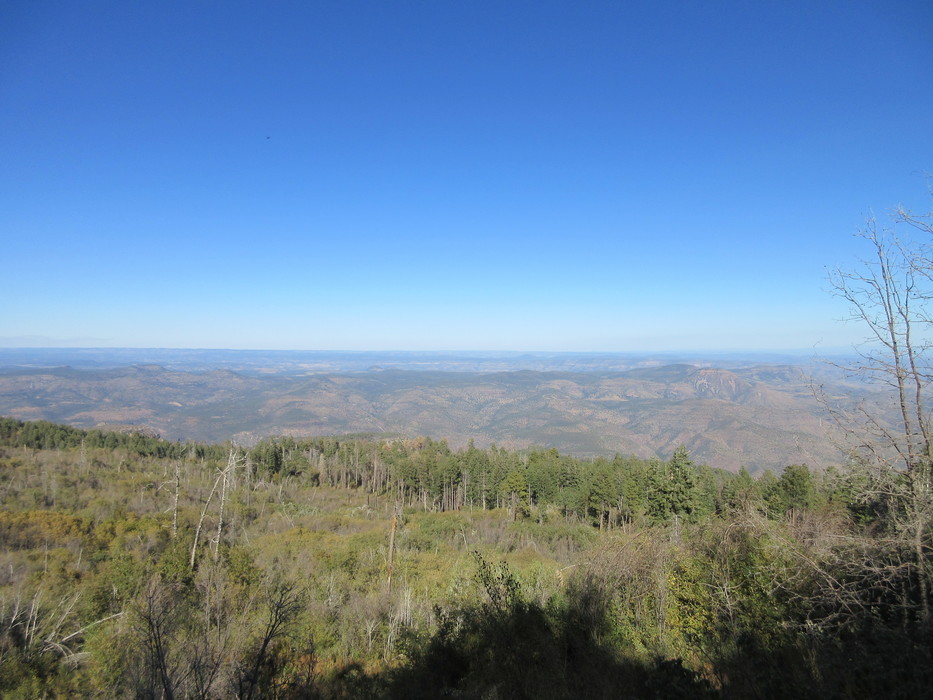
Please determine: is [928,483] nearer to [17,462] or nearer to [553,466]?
[553,466]

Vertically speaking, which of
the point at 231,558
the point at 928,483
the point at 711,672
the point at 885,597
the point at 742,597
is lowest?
the point at 231,558

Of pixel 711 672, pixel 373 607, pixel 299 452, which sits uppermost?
pixel 711 672

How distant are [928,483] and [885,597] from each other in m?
3.00

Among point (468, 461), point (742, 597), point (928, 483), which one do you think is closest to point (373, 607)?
point (742, 597)

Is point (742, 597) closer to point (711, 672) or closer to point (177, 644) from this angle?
point (711, 672)

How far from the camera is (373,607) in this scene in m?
15.6

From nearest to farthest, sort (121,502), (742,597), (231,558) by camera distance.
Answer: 1. (742,597)
2. (231,558)
3. (121,502)

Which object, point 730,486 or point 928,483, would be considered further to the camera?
point 730,486

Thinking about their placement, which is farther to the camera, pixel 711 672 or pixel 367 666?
pixel 367 666

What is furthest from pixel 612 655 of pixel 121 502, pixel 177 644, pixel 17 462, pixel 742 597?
pixel 17 462

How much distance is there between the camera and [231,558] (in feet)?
55.6

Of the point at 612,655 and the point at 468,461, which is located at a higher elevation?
the point at 612,655

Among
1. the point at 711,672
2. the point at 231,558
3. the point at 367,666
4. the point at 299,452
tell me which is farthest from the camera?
the point at 299,452

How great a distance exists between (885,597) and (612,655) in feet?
20.7
